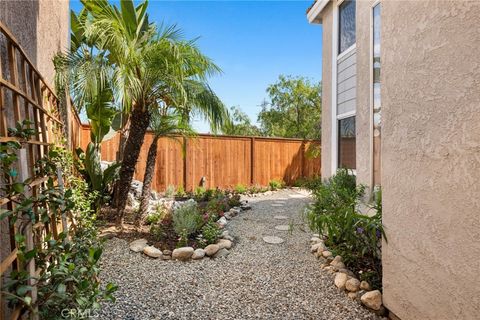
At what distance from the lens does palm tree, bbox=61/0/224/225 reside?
4.07 metres

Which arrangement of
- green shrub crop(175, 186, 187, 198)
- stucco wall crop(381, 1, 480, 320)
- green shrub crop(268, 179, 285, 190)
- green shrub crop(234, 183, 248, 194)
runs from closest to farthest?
stucco wall crop(381, 1, 480, 320) < green shrub crop(175, 186, 187, 198) < green shrub crop(234, 183, 248, 194) < green shrub crop(268, 179, 285, 190)

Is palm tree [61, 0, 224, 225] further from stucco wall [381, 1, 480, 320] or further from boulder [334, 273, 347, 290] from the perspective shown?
boulder [334, 273, 347, 290]

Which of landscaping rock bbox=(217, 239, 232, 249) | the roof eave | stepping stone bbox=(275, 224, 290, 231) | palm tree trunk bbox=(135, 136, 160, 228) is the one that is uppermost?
the roof eave

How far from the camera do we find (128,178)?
4844 millimetres

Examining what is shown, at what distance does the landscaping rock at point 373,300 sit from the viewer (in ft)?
8.63

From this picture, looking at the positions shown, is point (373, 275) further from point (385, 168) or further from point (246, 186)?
point (246, 186)

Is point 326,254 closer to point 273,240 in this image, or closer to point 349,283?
point 349,283

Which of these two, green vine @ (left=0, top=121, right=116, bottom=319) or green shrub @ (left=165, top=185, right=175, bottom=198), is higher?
green vine @ (left=0, top=121, right=116, bottom=319)

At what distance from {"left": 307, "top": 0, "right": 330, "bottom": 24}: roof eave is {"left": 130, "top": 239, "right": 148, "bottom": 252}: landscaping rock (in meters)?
6.15

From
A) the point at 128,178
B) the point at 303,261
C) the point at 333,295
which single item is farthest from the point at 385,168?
the point at 128,178

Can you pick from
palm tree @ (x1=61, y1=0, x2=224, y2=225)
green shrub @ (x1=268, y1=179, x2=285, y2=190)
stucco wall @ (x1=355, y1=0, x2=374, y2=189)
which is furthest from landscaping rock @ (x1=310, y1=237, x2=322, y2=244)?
green shrub @ (x1=268, y1=179, x2=285, y2=190)

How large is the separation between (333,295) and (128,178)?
12.1ft

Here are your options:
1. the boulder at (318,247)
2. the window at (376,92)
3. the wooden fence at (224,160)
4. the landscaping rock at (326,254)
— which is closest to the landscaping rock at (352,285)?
the landscaping rock at (326,254)

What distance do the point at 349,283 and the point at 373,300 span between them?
1.07 ft
